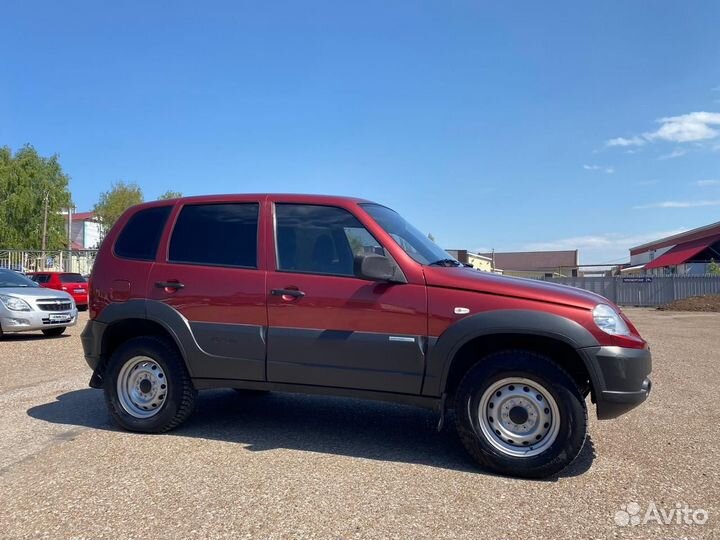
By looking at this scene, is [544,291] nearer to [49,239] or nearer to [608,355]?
[608,355]

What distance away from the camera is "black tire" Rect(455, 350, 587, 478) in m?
4.11

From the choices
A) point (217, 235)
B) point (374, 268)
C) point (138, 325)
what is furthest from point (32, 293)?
point (374, 268)

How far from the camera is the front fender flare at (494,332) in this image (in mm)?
4137

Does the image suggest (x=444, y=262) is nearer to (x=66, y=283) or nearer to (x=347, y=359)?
(x=347, y=359)

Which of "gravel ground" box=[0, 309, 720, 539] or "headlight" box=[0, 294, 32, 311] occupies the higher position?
"headlight" box=[0, 294, 32, 311]

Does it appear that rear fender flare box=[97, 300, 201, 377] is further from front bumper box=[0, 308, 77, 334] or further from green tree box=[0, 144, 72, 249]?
green tree box=[0, 144, 72, 249]

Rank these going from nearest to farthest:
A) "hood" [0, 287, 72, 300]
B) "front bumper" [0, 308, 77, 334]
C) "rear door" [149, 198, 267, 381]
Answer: "rear door" [149, 198, 267, 381] → "front bumper" [0, 308, 77, 334] → "hood" [0, 287, 72, 300]

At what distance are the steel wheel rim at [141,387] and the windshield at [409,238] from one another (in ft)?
7.83

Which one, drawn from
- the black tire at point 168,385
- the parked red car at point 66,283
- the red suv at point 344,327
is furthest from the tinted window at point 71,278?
the black tire at point 168,385

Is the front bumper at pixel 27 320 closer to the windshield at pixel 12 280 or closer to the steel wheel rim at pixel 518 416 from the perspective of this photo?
the windshield at pixel 12 280

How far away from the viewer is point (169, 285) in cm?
520

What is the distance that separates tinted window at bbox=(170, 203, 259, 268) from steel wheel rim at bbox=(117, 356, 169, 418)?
100 cm

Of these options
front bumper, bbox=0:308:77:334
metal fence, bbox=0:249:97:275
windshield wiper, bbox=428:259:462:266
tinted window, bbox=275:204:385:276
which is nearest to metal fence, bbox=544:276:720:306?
front bumper, bbox=0:308:77:334

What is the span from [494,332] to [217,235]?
260cm
